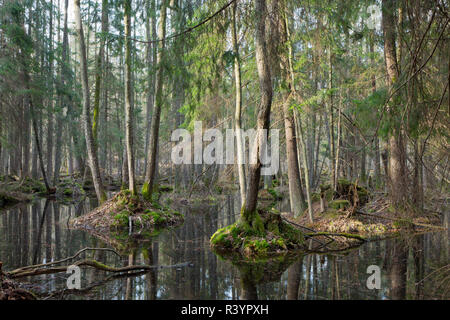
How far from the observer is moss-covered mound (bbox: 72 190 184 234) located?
10906 millimetres

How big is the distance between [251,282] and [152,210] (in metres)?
7.42

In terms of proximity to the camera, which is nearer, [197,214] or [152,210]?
[152,210]

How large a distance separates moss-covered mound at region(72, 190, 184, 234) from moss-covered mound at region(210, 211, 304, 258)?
3.42m

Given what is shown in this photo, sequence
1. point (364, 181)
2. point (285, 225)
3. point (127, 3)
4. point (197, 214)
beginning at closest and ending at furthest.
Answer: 1. point (127, 3)
2. point (285, 225)
3. point (197, 214)
4. point (364, 181)

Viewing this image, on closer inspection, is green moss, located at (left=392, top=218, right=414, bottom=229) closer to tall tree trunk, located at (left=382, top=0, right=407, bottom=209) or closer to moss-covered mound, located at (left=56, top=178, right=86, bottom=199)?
tall tree trunk, located at (left=382, top=0, right=407, bottom=209)

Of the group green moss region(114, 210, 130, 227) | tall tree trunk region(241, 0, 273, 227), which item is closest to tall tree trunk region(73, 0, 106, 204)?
green moss region(114, 210, 130, 227)

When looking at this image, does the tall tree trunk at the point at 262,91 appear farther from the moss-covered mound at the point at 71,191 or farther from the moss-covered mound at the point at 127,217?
the moss-covered mound at the point at 71,191

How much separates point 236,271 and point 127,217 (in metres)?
6.20

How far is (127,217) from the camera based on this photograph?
11219 millimetres

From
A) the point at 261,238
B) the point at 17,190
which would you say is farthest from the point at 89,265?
the point at 17,190

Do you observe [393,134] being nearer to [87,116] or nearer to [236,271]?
[236,271]

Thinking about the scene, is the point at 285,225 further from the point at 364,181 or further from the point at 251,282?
the point at 364,181
